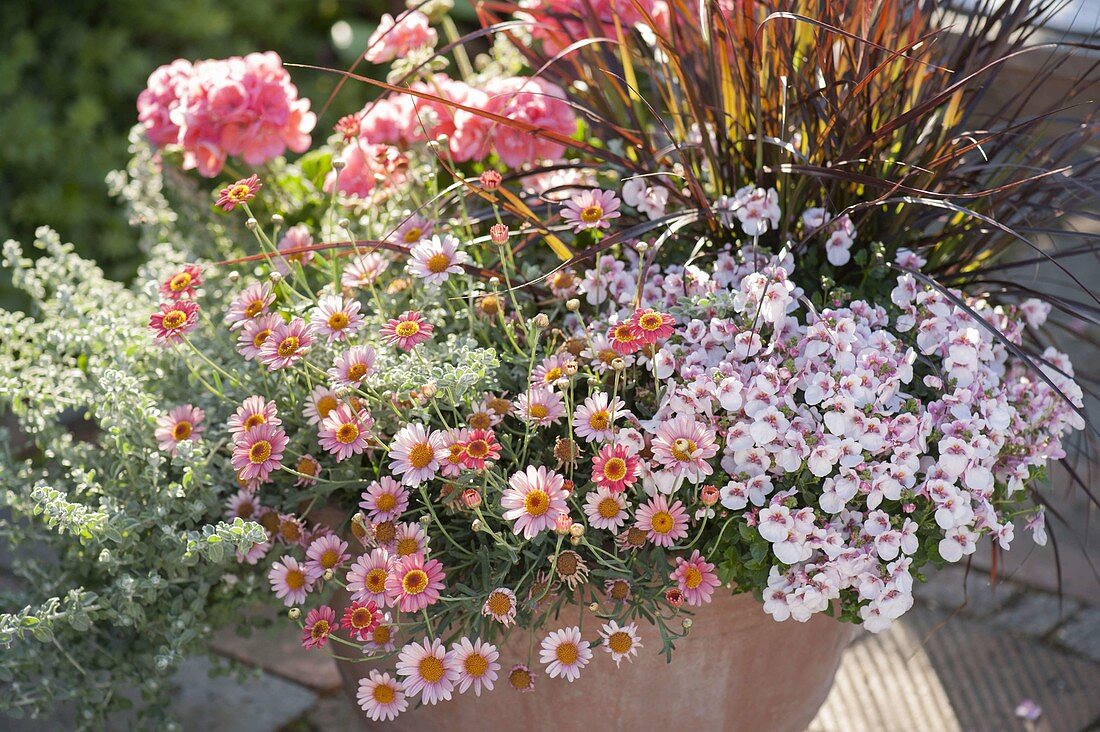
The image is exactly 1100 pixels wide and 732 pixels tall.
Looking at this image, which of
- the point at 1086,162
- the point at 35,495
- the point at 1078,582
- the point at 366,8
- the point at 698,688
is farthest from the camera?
the point at 366,8

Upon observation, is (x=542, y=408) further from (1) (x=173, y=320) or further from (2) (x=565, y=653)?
(1) (x=173, y=320)

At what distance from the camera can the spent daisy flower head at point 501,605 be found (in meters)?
1.11

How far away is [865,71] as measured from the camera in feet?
4.41

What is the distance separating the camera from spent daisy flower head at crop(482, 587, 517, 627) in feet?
3.64

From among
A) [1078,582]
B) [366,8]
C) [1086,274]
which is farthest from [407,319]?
[366,8]

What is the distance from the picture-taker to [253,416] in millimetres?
1188

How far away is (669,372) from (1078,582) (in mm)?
1409

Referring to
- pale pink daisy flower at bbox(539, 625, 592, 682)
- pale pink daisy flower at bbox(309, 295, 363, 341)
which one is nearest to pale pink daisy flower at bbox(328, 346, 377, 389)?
pale pink daisy flower at bbox(309, 295, 363, 341)

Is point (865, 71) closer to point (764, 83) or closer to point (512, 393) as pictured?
point (764, 83)

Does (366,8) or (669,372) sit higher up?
(669,372)

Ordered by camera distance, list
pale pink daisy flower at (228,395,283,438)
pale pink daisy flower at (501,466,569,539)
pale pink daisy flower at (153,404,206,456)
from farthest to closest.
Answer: pale pink daisy flower at (153,404,206,456) < pale pink daisy flower at (228,395,283,438) < pale pink daisy flower at (501,466,569,539)

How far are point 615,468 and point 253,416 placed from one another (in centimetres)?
41

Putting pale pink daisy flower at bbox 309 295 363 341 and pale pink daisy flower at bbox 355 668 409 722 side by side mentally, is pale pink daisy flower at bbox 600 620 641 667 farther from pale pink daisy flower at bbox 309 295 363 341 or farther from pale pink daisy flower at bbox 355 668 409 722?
pale pink daisy flower at bbox 309 295 363 341

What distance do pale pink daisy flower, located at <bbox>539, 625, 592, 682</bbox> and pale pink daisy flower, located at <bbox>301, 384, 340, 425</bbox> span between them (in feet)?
1.15
